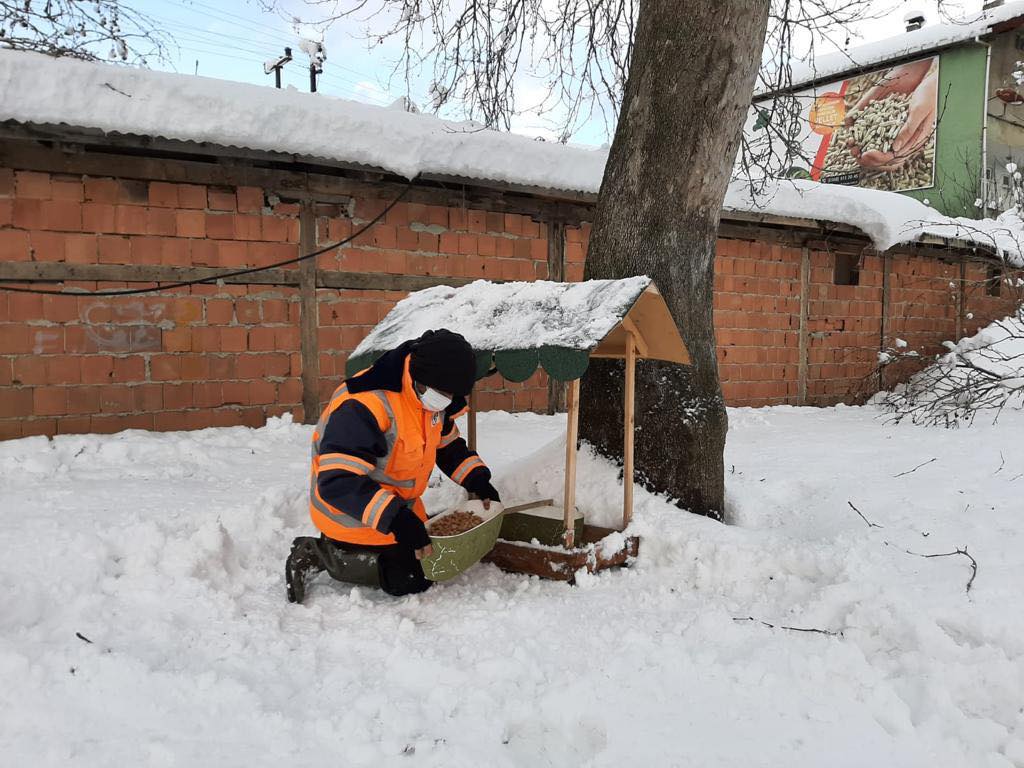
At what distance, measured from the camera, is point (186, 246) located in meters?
5.77

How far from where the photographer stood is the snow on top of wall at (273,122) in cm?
480

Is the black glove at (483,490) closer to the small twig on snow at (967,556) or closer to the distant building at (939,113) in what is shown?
the small twig on snow at (967,556)

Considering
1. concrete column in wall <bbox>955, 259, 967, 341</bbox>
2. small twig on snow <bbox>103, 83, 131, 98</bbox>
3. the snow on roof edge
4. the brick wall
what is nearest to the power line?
the brick wall

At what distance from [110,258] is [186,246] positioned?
0.56 metres

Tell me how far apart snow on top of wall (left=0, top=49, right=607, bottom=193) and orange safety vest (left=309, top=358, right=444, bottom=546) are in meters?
3.12

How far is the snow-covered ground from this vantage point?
7.20 feet

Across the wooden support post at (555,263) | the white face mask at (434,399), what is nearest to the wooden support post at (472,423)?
the white face mask at (434,399)

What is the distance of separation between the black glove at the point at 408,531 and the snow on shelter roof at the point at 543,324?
796 millimetres

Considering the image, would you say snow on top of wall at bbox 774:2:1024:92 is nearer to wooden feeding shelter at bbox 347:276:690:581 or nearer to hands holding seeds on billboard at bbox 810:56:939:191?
hands holding seeds on billboard at bbox 810:56:939:191

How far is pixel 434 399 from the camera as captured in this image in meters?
3.21

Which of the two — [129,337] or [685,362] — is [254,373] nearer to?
[129,337]

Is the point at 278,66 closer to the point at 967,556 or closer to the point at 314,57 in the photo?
the point at 314,57

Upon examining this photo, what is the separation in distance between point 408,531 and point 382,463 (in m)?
0.39

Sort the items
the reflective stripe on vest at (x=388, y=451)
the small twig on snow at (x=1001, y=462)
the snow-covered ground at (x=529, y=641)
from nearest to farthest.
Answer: the snow-covered ground at (x=529, y=641), the reflective stripe on vest at (x=388, y=451), the small twig on snow at (x=1001, y=462)
